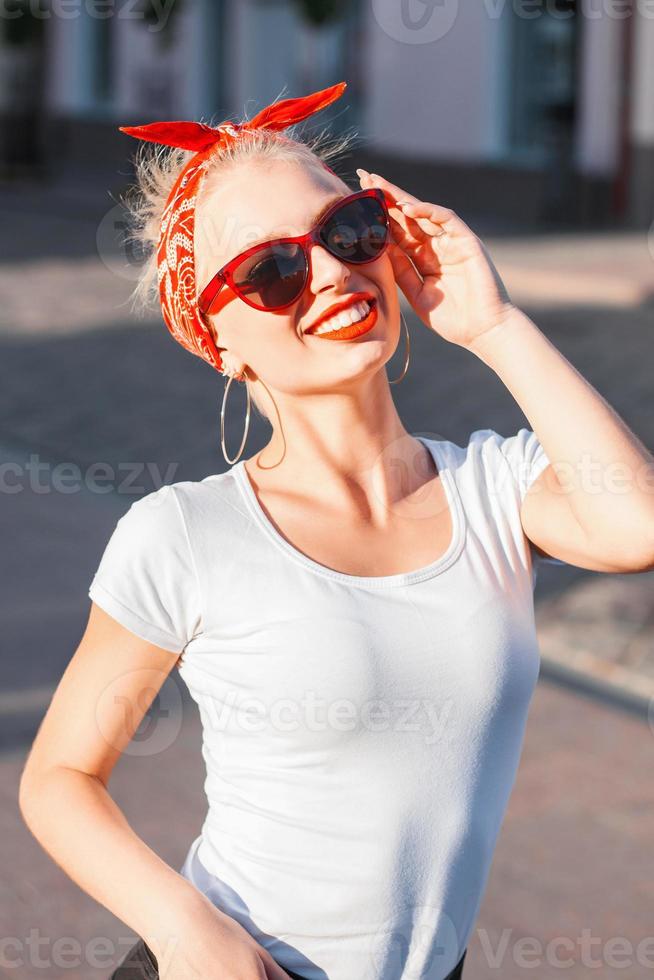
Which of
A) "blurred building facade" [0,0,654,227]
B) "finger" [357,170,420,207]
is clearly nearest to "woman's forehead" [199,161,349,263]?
"finger" [357,170,420,207]

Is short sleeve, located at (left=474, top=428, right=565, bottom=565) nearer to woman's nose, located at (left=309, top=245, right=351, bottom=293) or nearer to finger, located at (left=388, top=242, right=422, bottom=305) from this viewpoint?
finger, located at (left=388, top=242, right=422, bottom=305)

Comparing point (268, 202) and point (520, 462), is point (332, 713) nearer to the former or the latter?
point (520, 462)

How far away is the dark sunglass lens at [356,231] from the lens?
1.81 meters

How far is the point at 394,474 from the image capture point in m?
1.99

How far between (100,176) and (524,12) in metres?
7.69

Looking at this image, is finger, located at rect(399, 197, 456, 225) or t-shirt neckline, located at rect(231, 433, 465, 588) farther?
finger, located at rect(399, 197, 456, 225)

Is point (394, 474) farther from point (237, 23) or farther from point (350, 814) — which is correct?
point (237, 23)

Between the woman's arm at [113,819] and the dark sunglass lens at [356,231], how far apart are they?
563 mm

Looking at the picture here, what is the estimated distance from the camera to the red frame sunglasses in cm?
181

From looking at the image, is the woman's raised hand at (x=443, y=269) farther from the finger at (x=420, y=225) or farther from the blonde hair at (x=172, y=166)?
the blonde hair at (x=172, y=166)

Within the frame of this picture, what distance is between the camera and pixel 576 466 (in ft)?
6.21

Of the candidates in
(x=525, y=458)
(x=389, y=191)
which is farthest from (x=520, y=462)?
(x=389, y=191)

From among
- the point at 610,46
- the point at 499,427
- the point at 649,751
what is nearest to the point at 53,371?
the point at 499,427

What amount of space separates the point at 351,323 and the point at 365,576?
1.08ft
